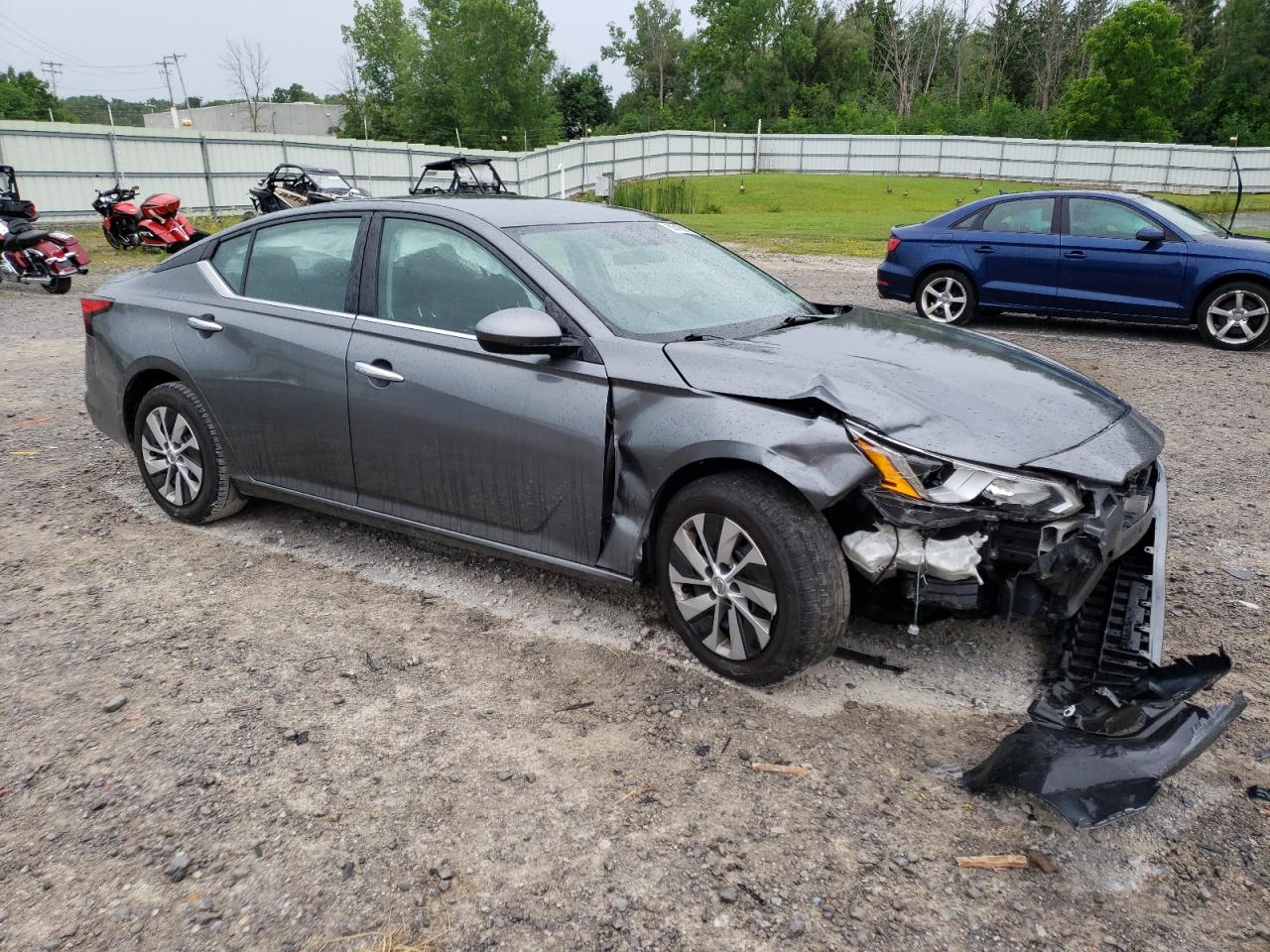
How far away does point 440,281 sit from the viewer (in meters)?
3.93

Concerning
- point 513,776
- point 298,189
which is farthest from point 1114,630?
point 298,189

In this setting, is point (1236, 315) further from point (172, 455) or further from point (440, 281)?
point (172, 455)

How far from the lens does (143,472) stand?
16.2 ft

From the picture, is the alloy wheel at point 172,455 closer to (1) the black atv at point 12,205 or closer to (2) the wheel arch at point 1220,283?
(2) the wheel arch at point 1220,283

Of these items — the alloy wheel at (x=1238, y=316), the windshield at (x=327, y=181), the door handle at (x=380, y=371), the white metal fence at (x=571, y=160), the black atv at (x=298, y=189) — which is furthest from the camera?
the white metal fence at (x=571, y=160)

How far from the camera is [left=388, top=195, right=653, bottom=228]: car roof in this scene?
4.00 metres

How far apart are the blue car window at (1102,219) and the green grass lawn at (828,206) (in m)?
9.14

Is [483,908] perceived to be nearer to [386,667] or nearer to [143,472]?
[386,667]

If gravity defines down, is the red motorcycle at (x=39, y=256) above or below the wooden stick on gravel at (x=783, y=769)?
above

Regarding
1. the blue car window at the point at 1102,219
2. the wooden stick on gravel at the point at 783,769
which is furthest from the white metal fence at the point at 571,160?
the wooden stick on gravel at the point at 783,769

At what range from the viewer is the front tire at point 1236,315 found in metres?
9.16

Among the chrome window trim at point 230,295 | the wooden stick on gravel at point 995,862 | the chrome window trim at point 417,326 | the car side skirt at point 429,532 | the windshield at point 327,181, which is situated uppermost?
the windshield at point 327,181

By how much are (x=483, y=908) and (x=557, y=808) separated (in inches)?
16.7

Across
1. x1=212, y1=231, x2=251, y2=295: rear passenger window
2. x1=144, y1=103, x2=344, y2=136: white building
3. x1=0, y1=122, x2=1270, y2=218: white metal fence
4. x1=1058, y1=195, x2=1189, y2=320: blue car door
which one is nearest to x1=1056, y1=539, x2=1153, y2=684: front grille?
x1=212, y1=231, x2=251, y2=295: rear passenger window
